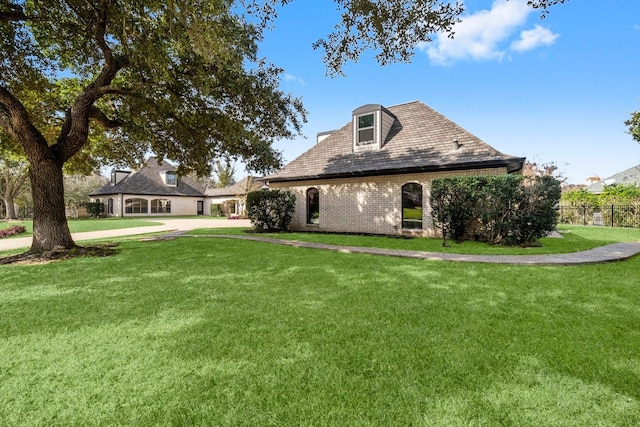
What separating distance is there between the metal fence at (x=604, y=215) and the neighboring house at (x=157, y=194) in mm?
29935

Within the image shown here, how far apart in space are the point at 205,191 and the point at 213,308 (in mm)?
43819

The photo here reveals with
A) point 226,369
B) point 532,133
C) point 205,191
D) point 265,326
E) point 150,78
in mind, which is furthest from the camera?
point 205,191

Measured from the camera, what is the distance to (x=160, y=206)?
1515 inches

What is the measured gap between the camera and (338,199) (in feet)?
47.8

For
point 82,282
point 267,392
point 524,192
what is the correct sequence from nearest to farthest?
point 267,392
point 82,282
point 524,192

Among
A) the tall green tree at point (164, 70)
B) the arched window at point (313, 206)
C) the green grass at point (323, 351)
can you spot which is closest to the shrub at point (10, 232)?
the tall green tree at point (164, 70)

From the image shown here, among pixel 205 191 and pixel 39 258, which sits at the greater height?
pixel 205 191

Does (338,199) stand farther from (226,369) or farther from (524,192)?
(226,369)

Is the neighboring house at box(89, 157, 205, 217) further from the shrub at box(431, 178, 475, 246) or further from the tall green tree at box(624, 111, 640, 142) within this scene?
the tall green tree at box(624, 111, 640, 142)

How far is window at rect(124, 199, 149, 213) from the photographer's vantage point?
3515cm

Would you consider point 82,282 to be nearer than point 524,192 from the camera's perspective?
Yes

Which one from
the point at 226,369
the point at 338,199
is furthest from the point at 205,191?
the point at 226,369

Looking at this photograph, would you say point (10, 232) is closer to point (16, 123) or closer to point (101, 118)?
point (16, 123)

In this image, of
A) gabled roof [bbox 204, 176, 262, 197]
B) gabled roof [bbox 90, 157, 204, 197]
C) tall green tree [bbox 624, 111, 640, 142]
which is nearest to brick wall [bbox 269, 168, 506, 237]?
tall green tree [bbox 624, 111, 640, 142]
